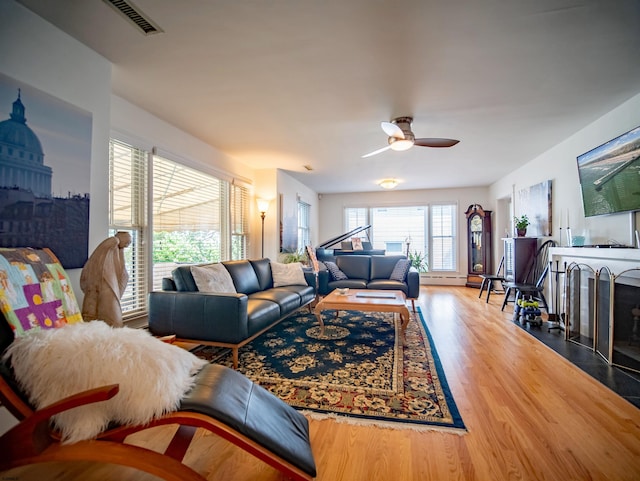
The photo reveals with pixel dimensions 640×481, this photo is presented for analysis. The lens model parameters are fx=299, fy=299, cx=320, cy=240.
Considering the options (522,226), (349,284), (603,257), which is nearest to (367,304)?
(349,284)

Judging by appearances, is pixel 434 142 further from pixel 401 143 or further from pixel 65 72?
pixel 65 72

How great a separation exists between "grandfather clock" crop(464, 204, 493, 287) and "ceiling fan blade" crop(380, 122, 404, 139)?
485cm

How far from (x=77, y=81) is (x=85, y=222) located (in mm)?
968

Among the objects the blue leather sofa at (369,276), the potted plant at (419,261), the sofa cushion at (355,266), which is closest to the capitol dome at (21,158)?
the blue leather sofa at (369,276)

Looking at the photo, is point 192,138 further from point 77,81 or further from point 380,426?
point 380,426

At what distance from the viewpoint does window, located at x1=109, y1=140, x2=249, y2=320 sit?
2.93m

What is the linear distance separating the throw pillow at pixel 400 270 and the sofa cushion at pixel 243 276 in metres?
2.19

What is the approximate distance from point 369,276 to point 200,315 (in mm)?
3149

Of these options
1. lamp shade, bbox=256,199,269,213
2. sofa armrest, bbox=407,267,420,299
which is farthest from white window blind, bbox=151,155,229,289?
sofa armrest, bbox=407,267,420,299

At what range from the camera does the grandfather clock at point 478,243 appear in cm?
696

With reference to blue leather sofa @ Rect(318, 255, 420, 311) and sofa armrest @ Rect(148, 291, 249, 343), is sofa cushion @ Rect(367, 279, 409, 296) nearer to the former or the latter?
blue leather sofa @ Rect(318, 255, 420, 311)

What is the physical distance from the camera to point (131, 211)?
303 centimetres

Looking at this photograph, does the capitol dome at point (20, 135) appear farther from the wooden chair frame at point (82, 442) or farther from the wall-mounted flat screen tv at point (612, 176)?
the wall-mounted flat screen tv at point (612, 176)

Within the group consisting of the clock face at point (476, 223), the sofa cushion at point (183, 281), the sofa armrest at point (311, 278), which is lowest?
the sofa armrest at point (311, 278)
